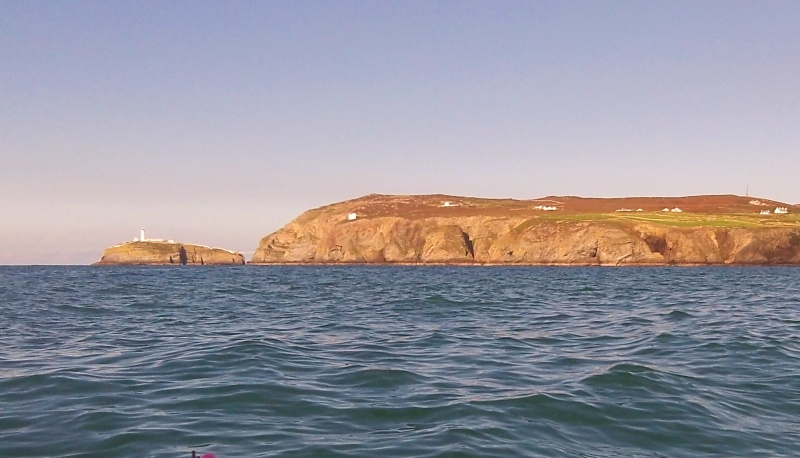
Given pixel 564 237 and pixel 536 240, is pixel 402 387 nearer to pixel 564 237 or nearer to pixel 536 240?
pixel 564 237

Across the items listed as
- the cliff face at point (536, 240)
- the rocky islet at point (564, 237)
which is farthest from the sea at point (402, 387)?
the rocky islet at point (564, 237)

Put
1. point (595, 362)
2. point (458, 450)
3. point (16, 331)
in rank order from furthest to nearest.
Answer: point (16, 331), point (595, 362), point (458, 450)

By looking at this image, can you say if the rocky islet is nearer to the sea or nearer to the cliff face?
the cliff face

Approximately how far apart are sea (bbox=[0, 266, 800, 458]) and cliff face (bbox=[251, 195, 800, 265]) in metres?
116

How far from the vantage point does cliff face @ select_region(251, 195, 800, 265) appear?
5054 inches

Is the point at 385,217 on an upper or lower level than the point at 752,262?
upper


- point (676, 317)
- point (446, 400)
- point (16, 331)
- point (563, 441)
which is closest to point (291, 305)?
point (16, 331)

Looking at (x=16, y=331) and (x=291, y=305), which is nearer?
(x=16, y=331)

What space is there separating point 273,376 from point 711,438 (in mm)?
8015

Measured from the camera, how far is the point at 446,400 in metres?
11.0

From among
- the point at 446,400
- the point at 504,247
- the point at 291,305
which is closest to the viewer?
the point at 446,400

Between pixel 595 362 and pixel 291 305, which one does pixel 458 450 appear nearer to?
pixel 595 362

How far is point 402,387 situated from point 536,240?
14173 centimetres

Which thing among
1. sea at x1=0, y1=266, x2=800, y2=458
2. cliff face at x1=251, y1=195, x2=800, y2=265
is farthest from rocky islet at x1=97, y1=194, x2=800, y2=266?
sea at x1=0, y1=266, x2=800, y2=458
